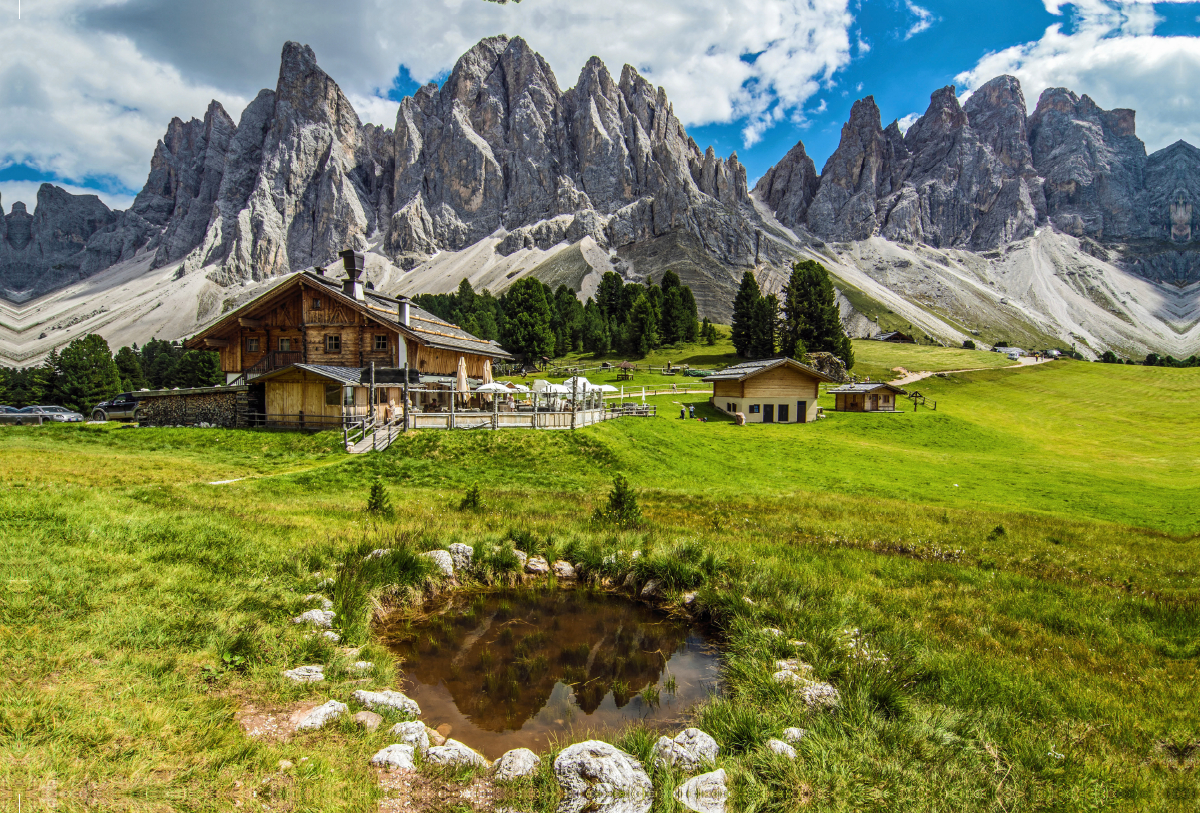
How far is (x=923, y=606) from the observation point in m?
9.88

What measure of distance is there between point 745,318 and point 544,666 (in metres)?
87.0

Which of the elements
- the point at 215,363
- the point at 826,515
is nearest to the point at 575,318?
the point at 215,363

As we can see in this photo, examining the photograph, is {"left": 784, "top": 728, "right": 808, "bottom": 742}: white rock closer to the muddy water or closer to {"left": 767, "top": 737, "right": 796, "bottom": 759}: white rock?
{"left": 767, "top": 737, "right": 796, "bottom": 759}: white rock

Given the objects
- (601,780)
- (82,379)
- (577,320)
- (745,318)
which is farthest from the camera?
(577,320)

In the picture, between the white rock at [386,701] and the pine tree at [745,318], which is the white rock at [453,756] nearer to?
the white rock at [386,701]

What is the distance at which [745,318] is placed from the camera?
294 feet

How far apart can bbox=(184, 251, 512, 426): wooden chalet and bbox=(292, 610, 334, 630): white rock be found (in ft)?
81.1

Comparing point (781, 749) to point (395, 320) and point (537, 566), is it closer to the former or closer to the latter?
point (537, 566)

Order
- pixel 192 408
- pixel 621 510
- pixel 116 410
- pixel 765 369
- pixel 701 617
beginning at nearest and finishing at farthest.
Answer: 1. pixel 701 617
2. pixel 621 510
3. pixel 192 408
4. pixel 116 410
5. pixel 765 369

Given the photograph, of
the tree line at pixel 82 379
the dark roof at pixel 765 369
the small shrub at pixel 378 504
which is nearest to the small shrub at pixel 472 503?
the small shrub at pixel 378 504

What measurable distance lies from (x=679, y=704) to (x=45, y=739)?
6.85 m

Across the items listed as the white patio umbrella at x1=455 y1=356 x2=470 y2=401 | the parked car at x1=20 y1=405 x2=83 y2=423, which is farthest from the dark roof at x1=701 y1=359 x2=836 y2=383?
the parked car at x1=20 y1=405 x2=83 y2=423

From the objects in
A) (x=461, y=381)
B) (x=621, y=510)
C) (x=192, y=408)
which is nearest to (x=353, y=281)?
(x=461, y=381)

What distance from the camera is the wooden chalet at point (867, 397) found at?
54.1 meters
